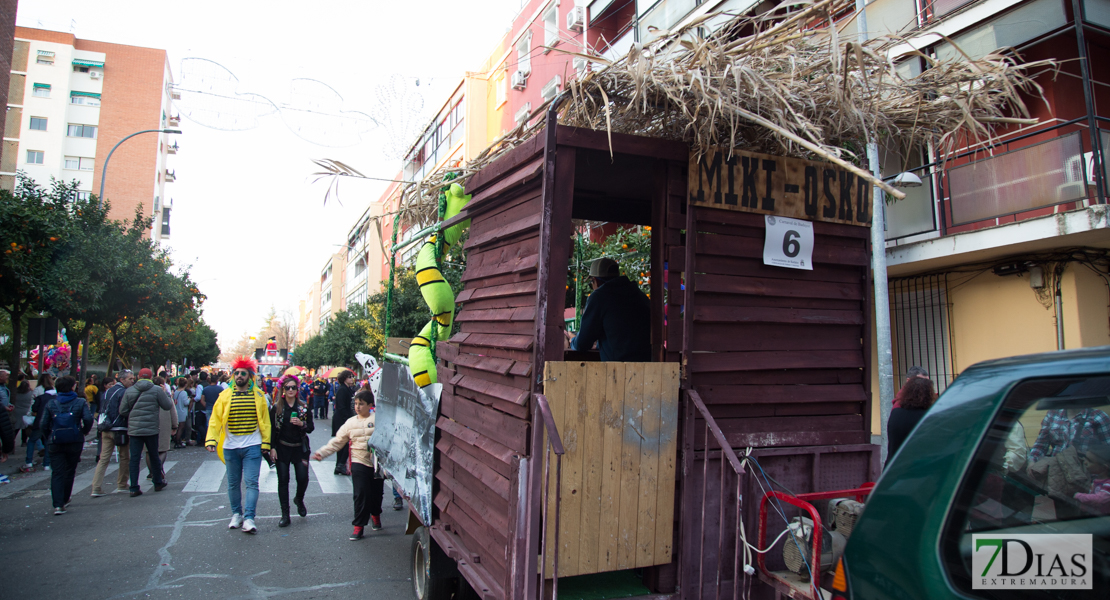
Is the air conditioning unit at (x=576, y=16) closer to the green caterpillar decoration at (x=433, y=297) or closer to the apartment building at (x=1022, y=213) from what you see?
the apartment building at (x=1022, y=213)

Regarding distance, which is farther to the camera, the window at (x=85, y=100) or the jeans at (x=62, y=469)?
the window at (x=85, y=100)

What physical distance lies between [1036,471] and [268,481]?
1094cm

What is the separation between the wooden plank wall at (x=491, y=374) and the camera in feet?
10.8

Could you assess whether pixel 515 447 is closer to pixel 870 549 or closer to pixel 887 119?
pixel 870 549

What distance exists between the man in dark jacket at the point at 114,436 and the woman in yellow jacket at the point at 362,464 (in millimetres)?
4478

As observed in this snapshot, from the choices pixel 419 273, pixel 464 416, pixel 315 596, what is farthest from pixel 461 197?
pixel 315 596

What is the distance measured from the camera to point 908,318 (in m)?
11.4

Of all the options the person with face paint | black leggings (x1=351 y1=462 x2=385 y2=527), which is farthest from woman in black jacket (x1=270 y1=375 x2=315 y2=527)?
black leggings (x1=351 y1=462 x2=385 y2=527)

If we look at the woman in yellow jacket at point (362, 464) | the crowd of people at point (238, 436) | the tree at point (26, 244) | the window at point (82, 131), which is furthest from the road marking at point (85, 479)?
the window at point (82, 131)

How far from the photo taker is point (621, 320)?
4.26 meters

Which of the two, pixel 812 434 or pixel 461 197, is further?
pixel 461 197

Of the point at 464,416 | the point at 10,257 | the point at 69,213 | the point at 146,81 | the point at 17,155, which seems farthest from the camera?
the point at 146,81

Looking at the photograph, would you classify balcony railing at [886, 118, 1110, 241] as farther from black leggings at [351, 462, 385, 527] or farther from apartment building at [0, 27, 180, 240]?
apartment building at [0, 27, 180, 240]

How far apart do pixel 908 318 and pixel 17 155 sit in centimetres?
5852
